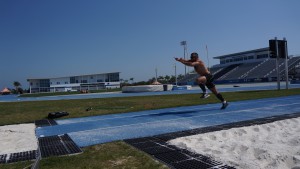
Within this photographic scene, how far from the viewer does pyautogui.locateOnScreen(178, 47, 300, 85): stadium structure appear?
59609mm

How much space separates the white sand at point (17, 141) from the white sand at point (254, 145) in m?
2.99

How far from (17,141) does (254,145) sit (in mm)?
5057

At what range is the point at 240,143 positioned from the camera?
16.7 ft

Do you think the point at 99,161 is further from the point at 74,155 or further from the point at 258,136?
the point at 258,136

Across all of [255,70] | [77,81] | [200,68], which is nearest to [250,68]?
[255,70]

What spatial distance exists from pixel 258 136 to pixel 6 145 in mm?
5307

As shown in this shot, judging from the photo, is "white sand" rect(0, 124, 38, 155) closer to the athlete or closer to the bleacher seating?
the athlete

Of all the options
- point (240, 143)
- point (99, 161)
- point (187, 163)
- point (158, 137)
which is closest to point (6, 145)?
point (99, 161)

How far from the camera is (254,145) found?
16.1 ft

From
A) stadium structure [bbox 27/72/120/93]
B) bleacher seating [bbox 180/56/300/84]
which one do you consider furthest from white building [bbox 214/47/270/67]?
stadium structure [bbox 27/72/120/93]

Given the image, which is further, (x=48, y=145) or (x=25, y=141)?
(x=25, y=141)

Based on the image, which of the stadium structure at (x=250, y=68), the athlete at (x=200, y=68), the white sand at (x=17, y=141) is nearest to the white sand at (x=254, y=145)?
the white sand at (x=17, y=141)

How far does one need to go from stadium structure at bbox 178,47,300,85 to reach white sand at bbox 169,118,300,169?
4933 centimetres

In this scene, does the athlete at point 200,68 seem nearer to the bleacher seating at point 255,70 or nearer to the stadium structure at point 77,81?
the bleacher seating at point 255,70
